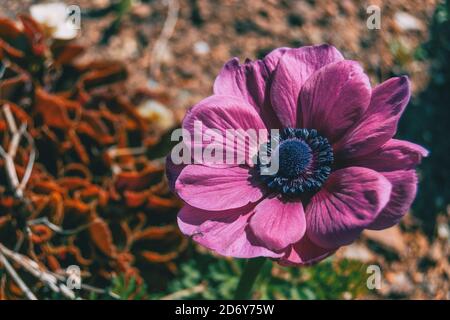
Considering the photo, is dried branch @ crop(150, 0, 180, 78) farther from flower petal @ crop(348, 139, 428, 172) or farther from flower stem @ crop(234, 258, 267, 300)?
flower petal @ crop(348, 139, 428, 172)

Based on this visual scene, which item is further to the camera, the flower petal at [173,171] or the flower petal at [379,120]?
the flower petal at [173,171]

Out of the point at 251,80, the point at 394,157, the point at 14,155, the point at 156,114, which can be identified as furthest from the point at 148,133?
the point at 394,157

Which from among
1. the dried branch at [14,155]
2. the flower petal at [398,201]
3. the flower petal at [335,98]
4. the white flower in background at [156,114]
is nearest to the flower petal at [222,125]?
the flower petal at [335,98]

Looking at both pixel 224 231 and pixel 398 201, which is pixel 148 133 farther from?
pixel 398 201

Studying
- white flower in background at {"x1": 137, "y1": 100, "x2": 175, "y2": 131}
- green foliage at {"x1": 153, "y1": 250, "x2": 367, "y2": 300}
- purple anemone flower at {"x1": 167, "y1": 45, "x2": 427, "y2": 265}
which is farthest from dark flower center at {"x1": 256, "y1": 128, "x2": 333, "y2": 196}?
white flower in background at {"x1": 137, "y1": 100, "x2": 175, "y2": 131}

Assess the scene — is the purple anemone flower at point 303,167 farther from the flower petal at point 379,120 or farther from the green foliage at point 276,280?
the green foliage at point 276,280

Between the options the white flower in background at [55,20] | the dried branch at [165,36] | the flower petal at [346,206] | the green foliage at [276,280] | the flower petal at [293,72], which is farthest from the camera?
the dried branch at [165,36]
